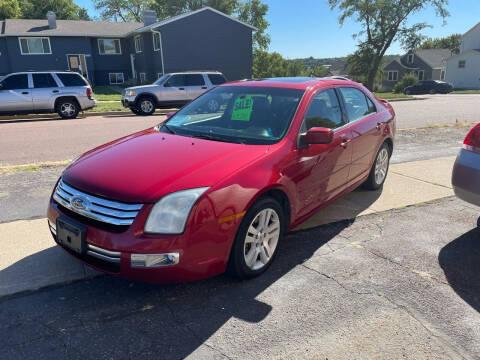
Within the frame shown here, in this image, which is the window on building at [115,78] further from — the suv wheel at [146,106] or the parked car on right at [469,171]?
the parked car on right at [469,171]

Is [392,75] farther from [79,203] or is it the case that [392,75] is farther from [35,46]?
[79,203]

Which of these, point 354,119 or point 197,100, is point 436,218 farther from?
point 197,100

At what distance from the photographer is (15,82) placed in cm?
1331

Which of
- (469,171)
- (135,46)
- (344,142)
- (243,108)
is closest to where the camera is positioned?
(469,171)

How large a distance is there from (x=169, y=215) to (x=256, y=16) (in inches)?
2080

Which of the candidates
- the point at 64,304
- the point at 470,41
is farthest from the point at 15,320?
the point at 470,41

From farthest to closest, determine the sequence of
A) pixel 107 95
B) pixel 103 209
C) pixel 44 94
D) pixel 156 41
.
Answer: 1. pixel 156 41
2. pixel 107 95
3. pixel 44 94
4. pixel 103 209

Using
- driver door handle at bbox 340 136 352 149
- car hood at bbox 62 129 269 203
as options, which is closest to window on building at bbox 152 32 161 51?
driver door handle at bbox 340 136 352 149

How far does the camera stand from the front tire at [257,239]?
3010 mm

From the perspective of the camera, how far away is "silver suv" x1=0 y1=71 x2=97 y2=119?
13.2 meters

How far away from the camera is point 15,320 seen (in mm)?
2736

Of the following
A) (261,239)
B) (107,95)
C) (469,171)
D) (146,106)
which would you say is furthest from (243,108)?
(107,95)

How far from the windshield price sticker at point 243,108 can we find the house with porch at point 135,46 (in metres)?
27.3

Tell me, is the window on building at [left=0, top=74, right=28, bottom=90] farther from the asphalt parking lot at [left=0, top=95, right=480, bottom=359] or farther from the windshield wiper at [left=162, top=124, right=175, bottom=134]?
the asphalt parking lot at [left=0, top=95, right=480, bottom=359]
